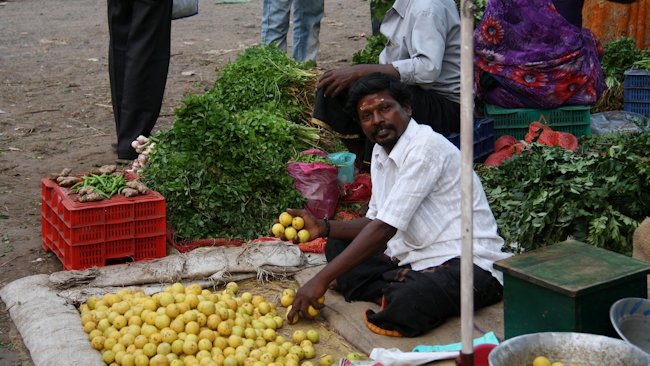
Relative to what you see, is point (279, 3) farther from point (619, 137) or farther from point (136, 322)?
point (136, 322)

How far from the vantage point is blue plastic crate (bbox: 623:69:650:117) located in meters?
6.57

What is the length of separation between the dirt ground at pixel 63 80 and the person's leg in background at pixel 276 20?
647 mm

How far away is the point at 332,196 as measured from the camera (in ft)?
18.2

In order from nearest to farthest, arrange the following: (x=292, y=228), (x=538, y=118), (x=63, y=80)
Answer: (x=292, y=228)
(x=538, y=118)
(x=63, y=80)

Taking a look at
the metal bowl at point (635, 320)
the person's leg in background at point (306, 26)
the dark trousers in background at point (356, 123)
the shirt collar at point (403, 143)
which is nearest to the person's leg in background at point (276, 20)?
the person's leg in background at point (306, 26)

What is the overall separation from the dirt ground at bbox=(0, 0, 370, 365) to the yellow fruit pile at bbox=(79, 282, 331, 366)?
415 millimetres

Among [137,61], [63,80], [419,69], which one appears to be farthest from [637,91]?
[63,80]

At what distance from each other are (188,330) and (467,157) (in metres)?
1.78

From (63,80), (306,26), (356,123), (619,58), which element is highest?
(306,26)

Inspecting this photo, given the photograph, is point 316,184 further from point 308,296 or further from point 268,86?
point 308,296

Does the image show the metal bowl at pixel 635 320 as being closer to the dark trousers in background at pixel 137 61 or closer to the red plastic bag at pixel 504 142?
the red plastic bag at pixel 504 142

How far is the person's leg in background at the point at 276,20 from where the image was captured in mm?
7852

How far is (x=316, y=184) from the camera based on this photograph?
546cm

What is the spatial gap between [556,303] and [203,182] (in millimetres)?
2479
